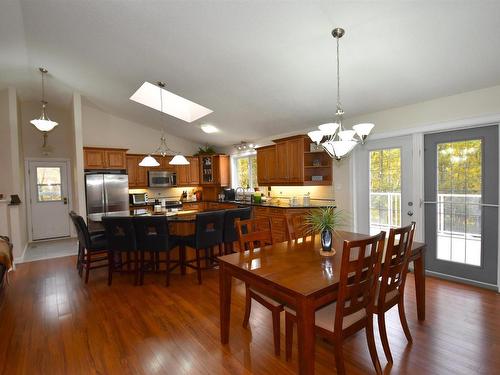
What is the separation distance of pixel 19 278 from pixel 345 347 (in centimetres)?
457

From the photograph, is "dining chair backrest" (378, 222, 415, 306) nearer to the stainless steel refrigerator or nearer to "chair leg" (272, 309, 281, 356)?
"chair leg" (272, 309, 281, 356)

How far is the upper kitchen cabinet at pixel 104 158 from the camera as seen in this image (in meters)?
6.08

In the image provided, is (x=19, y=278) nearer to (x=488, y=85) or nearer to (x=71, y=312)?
(x=71, y=312)

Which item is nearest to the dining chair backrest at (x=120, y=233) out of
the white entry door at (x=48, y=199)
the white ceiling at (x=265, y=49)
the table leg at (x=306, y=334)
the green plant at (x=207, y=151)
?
the white ceiling at (x=265, y=49)

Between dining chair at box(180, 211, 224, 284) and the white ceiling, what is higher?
the white ceiling

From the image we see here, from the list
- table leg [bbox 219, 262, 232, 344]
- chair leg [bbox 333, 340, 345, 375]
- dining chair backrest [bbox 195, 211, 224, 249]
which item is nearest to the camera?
chair leg [bbox 333, 340, 345, 375]

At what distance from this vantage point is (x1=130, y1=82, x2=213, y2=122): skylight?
18.3ft

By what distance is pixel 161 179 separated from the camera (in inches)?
279

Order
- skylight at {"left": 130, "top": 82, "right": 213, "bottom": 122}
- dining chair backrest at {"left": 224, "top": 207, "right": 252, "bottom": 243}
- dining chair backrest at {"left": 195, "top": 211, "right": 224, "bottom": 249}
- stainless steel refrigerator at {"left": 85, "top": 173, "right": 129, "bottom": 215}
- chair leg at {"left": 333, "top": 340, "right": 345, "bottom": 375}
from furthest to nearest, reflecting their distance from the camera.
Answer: stainless steel refrigerator at {"left": 85, "top": 173, "right": 129, "bottom": 215} → skylight at {"left": 130, "top": 82, "right": 213, "bottom": 122} → dining chair backrest at {"left": 224, "top": 207, "right": 252, "bottom": 243} → dining chair backrest at {"left": 195, "top": 211, "right": 224, "bottom": 249} → chair leg at {"left": 333, "top": 340, "right": 345, "bottom": 375}

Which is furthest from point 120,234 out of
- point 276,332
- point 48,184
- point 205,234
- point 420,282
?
point 48,184

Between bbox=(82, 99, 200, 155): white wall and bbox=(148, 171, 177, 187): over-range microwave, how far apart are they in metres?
0.77

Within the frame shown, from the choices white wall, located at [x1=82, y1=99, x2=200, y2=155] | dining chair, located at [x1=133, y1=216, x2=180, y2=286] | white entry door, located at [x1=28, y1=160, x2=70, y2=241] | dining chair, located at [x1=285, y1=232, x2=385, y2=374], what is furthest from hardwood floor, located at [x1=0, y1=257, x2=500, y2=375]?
white wall, located at [x1=82, y1=99, x2=200, y2=155]

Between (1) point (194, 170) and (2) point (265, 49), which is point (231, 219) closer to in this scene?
(2) point (265, 49)

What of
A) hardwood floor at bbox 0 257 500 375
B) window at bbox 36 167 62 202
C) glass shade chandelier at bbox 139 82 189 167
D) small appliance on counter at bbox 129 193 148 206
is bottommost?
hardwood floor at bbox 0 257 500 375
